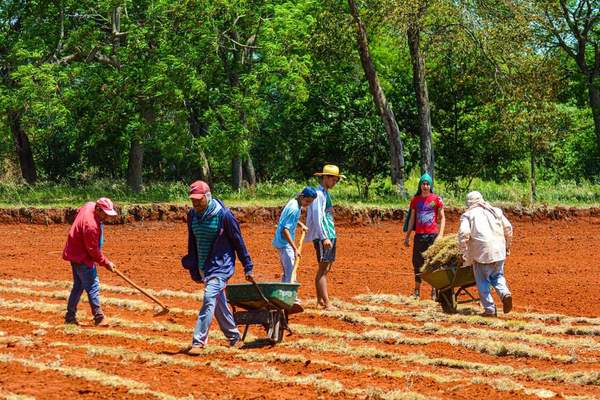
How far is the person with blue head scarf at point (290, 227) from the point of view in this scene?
1441cm

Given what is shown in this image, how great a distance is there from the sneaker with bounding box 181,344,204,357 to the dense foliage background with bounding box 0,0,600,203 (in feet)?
54.7

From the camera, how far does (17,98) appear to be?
30297mm

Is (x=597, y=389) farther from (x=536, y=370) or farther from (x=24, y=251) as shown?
(x=24, y=251)

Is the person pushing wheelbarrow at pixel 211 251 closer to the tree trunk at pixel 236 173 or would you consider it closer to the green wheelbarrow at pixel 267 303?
the green wheelbarrow at pixel 267 303

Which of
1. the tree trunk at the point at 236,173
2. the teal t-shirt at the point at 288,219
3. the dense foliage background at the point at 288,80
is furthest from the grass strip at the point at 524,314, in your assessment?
the tree trunk at the point at 236,173

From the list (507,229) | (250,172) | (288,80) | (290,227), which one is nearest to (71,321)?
(290,227)

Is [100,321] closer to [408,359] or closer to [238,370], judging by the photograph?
[238,370]

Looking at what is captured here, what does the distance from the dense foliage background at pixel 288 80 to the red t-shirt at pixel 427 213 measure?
36.4 ft

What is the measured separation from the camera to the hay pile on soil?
15.8 metres

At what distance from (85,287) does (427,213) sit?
5490 mm

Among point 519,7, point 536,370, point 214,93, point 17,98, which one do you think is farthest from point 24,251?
point 536,370

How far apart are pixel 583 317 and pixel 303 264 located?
27.0 feet

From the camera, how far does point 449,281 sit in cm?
1566

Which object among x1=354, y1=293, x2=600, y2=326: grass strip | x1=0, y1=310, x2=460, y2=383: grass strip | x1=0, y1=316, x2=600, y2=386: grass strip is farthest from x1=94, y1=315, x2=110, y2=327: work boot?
x1=354, y1=293, x2=600, y2=326: grass strip
